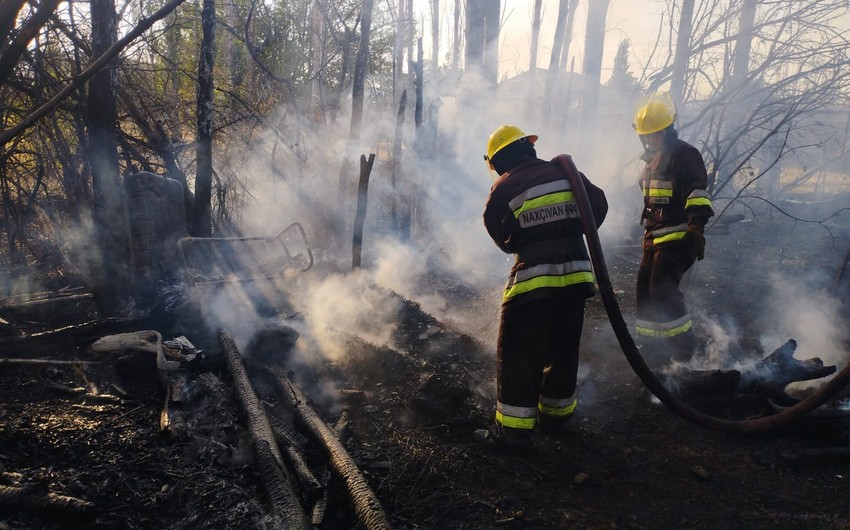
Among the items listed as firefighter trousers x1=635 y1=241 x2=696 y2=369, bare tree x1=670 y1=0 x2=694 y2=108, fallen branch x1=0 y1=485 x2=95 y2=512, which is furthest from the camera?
bare tree x1=670 y1=0 x2=694 y2=108

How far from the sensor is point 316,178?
11891 millimetres

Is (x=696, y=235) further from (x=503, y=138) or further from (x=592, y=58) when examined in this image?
(x=592, y=58)

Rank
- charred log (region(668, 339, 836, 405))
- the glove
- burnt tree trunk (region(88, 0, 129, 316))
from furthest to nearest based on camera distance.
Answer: burnt tree trunk (region(88, 0, 129, 316)) < the glove < charred log (region(668, 339, 836, 405))

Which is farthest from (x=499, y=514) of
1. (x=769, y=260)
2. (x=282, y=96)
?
(x=282, y=96)

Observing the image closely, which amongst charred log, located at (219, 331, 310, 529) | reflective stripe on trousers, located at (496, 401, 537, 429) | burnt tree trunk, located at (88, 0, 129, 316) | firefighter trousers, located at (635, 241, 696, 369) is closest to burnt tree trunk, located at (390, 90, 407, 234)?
burnt tree trunk, located at (88, 0, 129, 316)

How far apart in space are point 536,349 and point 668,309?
1788 mm

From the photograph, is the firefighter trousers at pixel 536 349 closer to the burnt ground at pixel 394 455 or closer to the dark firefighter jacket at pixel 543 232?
the dark firefighter jacket at pixel 543 232

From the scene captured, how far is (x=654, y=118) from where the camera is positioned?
4.53m

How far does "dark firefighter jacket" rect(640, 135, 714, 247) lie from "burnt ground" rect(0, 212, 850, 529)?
143 cm

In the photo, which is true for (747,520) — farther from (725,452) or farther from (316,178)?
(316,178)

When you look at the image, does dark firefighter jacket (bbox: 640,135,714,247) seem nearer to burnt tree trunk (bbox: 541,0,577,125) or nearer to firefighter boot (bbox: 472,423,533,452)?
firefighter boot (bbox: 472,423,533,452)

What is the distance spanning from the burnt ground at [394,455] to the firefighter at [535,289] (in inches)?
13.5

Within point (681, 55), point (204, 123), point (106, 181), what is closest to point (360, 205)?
point (204, 123)

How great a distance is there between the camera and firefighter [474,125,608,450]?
3.37 m
